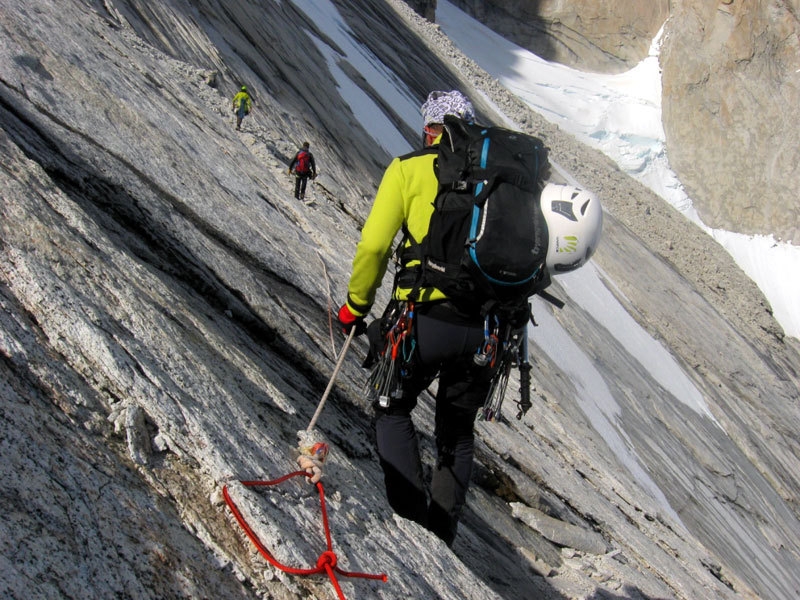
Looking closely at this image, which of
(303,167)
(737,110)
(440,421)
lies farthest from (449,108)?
(737,110)

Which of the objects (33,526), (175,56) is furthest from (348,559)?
(175,56)

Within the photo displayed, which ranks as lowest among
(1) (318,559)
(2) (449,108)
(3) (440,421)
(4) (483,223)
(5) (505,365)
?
(1) (318,559)

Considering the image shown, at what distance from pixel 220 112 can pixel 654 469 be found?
29.3 feet

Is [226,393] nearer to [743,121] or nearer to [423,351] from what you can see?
[423,351]

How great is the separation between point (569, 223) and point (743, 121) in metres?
48.4

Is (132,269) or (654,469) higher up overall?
(132,269)

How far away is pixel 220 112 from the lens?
12.3 meters

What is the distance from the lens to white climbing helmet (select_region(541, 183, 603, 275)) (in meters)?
3.97

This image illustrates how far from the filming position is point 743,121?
153 ft

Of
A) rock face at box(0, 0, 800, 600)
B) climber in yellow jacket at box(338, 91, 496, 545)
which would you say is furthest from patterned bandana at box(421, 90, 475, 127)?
rock face at box(0, 0, 800, 600)

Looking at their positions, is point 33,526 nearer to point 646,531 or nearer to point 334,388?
point 334,388

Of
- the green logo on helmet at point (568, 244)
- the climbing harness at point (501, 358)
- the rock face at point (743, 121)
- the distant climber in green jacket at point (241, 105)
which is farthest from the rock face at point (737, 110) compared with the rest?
the green logo on helmet at point (568, 244)

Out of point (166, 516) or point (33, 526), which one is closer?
point (33, 526)

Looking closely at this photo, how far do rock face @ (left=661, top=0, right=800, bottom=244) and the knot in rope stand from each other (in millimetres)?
46771
